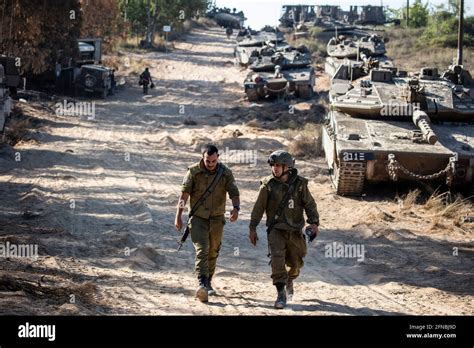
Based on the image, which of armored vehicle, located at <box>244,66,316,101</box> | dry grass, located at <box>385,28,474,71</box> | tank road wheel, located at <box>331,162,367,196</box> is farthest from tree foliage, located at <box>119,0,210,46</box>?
tank road wheel, located at <box>331,162,367,196</box>

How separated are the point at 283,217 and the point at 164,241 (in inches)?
127

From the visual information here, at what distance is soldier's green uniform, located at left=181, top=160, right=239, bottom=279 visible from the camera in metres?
8.45

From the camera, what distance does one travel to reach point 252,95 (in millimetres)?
26766

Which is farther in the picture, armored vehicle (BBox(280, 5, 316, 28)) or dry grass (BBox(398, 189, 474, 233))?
armored vehicle (BBox(280, 5, 316, 28))

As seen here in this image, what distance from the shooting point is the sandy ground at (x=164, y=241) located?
27.0ft

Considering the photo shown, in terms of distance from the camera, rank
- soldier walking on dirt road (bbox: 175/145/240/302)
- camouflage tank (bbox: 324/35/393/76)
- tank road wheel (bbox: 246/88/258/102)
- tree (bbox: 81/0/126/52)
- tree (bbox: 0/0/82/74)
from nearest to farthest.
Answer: soldier walking on dirt road (bbox: 175/145/240/302) → tree (bbox: 0/0/82/74) → tank road wheel (bbox: 246/88/258/102) → camouflage tank (bbox: 324/35/393/76) → tree (bbox: 81/0/126/52)

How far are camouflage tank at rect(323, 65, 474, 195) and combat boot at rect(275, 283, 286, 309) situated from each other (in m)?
5.26

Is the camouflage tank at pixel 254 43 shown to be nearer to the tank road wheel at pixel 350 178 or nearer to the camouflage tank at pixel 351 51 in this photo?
the camouflage tank at pixel 351 51

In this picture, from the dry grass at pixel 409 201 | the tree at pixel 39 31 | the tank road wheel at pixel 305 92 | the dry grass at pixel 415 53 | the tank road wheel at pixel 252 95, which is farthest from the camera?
the dry grass at pixel 415 53

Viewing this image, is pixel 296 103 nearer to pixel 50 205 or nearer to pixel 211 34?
pixel 50 205

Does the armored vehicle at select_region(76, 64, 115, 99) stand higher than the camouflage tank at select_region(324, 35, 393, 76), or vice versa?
the camouflage tank at select_region(324, 35, 393, 76)

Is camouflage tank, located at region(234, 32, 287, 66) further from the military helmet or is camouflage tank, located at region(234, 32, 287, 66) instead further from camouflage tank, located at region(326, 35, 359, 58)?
the military helmet

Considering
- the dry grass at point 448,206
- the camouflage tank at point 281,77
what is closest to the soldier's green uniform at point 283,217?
the dry grass at point 448,206
